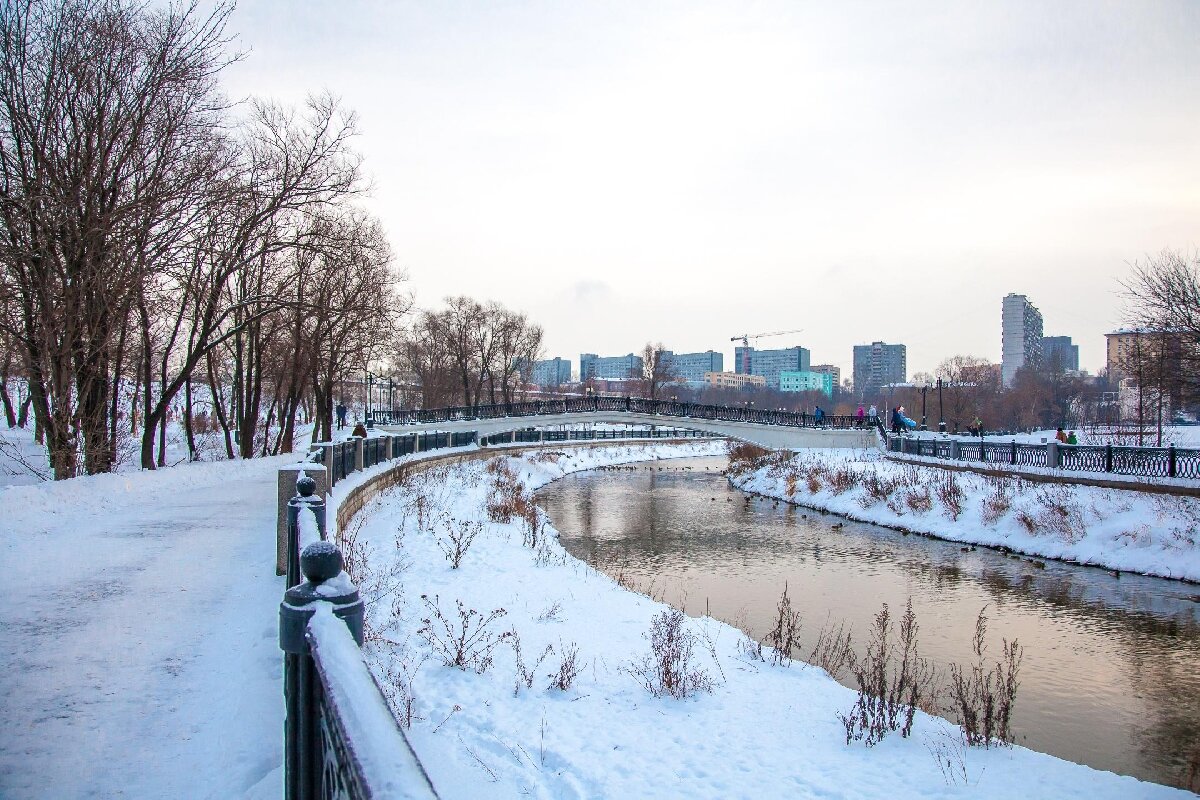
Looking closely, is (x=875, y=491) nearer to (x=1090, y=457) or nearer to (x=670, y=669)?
(x=1090, y=457)

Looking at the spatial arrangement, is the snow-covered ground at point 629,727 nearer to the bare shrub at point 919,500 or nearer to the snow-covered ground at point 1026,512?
the snow-covered ground at point 1026,512

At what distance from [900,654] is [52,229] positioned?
1478 cm

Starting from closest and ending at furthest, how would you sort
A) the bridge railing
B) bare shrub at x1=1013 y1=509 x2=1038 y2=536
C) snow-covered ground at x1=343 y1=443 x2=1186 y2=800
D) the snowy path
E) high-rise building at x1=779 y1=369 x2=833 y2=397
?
1. the snowy path
2. snow-covered ground at x1=343 y1=443 x2=1186 y2=800
3. bare shrub at x1=1013 y1=509 x2=1038 y2=536
4. the bridge railing
5. high-rise building at x1=779 y1=369 x2=833 y2=397

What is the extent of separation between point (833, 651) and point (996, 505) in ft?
38.7

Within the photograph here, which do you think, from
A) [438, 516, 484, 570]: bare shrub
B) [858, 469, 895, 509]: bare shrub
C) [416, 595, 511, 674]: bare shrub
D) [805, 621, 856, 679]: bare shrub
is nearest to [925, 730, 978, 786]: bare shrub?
[805, 621, 856, 679]: bare shrub

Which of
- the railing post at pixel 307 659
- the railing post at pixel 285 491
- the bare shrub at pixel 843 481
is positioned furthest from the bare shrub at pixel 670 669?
the bare shrub at pixel 843 481

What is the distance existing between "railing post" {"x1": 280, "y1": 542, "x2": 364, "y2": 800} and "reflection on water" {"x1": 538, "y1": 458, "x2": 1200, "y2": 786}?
7.16m

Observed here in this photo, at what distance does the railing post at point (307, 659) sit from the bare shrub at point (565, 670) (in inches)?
176

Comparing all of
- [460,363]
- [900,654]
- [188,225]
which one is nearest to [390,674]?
[900,654]

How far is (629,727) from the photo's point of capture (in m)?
6.39

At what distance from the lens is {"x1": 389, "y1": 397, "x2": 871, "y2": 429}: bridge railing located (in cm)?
3834

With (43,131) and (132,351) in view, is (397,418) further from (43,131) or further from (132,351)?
(43,131)

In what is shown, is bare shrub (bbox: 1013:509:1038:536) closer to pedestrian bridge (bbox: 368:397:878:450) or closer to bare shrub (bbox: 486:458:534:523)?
bare shrub (bbox: 486:458:534:523)

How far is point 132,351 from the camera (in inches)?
851
